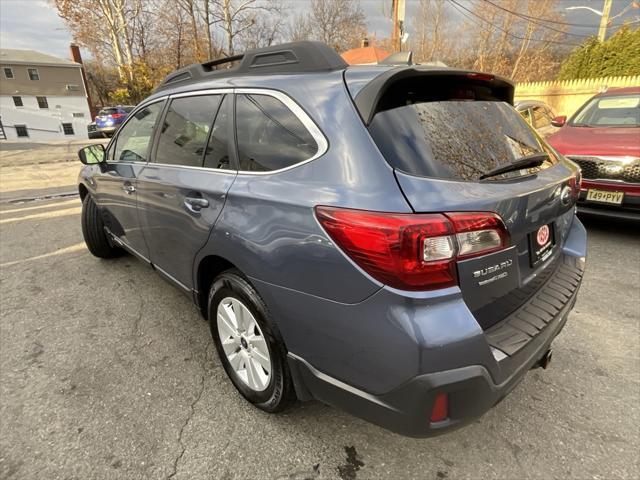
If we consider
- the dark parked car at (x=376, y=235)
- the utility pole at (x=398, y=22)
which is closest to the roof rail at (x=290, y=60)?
the dark parked car at (x=376, y=235)

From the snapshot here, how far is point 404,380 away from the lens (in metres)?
1.37

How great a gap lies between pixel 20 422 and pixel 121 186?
179 centimetres

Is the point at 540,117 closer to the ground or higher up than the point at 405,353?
higher up

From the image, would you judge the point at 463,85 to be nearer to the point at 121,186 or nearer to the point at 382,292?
the point at 382,292

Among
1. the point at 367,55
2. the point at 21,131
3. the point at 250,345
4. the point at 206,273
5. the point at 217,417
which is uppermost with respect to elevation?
the point at 367,55

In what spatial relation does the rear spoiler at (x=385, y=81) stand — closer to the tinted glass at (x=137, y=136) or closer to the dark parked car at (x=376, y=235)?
the dark parked car at (x=376, y=235)

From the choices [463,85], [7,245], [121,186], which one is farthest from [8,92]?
[463,85]


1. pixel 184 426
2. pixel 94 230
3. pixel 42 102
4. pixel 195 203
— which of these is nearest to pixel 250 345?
pixel 184 426

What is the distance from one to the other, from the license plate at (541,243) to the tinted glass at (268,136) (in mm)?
1070

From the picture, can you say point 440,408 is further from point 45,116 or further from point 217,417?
point 45,116

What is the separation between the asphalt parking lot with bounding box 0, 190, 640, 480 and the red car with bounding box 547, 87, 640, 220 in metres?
1.49

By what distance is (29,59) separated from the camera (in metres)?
38.7

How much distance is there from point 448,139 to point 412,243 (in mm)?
580

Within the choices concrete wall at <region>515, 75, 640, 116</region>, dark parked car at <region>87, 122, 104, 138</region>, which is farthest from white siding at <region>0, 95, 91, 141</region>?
concrete wall at <region>515, 75, 640, 116</region>
